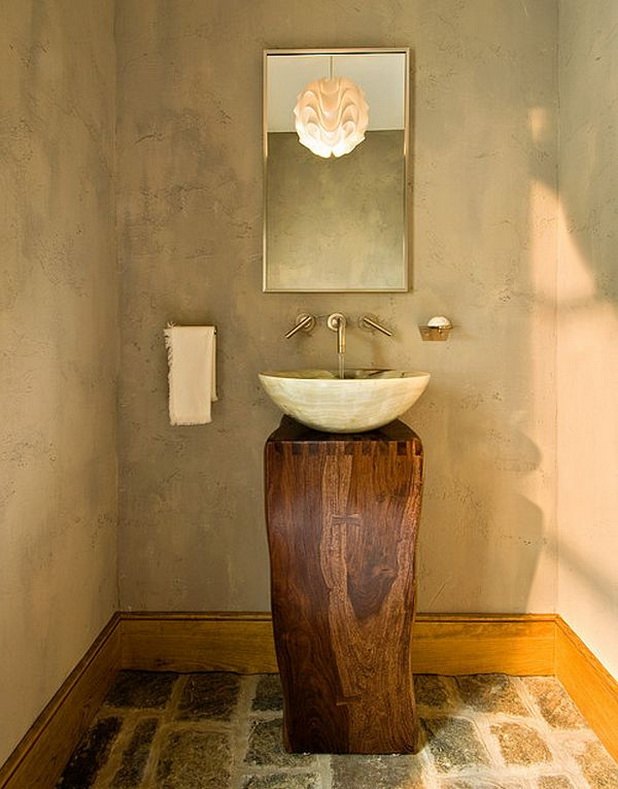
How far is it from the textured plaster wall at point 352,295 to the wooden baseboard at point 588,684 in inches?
7.5

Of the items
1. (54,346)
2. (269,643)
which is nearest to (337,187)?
(54,346)

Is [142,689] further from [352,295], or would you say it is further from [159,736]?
[352,295]

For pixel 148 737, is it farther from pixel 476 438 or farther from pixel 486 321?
pixel 486 321

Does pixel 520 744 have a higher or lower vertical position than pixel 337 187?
lower

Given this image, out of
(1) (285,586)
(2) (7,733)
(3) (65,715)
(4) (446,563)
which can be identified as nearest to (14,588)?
(2) (7,733)

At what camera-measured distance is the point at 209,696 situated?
219cm

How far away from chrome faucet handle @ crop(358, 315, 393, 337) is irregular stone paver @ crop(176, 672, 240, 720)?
4.26ft

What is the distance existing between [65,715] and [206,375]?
3.54ft

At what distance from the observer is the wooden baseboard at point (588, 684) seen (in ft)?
6.13

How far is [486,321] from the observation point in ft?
7.68

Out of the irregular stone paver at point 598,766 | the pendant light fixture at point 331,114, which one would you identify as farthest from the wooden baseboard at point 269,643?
the pendant light fixture at point 331,114

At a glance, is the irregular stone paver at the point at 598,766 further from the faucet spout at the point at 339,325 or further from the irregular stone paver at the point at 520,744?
the faucet spout at the point at 339,325

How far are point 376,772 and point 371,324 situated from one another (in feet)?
4.43

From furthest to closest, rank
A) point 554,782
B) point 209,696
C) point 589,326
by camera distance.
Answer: point 209,696 < point 589,326 < point 554,782
